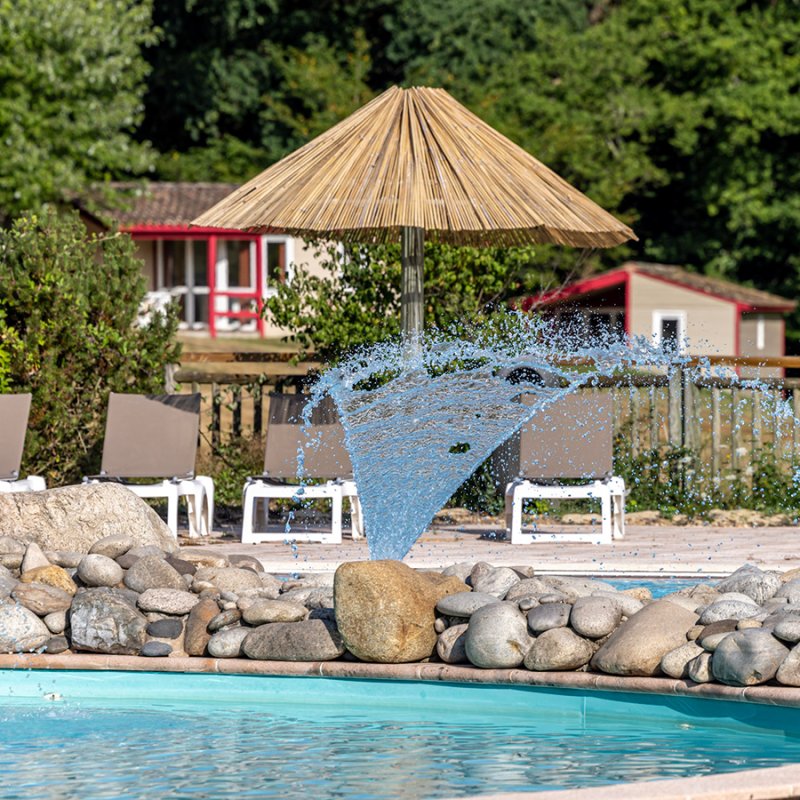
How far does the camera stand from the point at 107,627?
6.42 metres

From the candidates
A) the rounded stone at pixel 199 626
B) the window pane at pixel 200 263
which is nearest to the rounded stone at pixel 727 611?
the rounded stone at pixel 199 626

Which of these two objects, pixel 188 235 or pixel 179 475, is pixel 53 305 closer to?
pixel 179 475

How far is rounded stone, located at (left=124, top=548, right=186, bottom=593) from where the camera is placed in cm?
684

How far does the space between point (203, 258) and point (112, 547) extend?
3188 cm

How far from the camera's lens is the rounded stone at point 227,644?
20.8 feet

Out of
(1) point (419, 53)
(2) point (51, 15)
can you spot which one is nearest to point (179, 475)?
(2) point (51, 15)

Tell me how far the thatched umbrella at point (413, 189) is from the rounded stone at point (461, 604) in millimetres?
3171

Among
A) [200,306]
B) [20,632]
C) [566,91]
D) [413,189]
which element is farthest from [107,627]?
[200,306]

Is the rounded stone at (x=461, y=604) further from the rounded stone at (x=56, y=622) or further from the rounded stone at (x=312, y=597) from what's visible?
the rounded stone at (x=56, y=622)

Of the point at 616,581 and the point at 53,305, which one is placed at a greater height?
the point at 53,305

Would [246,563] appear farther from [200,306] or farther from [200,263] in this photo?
[200,263]

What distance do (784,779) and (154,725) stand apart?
2.67 metres

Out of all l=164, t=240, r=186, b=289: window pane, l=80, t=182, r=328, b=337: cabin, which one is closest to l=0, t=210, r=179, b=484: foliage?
l=80, t=182, r=328, b=337: cabin

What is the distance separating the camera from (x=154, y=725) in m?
5.94
